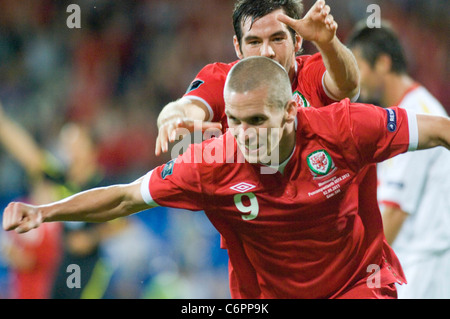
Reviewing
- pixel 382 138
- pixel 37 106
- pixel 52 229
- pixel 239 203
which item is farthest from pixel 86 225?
pixel 382 138

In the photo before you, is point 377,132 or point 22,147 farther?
point 22,147

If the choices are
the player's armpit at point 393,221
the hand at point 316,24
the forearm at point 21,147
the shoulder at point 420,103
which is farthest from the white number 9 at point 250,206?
the forearm at point 21,147

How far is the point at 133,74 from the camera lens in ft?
26.8

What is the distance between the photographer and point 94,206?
3.17 metres

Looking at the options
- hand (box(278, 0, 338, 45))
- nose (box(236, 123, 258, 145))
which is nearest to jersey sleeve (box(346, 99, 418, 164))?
hand (box(278, 0, 338, 45))

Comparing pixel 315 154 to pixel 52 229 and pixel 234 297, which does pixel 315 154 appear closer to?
pixel 234 297

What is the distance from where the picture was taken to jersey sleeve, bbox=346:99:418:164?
3.12 meters

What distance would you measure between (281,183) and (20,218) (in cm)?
124

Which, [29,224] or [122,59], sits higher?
[122,59]

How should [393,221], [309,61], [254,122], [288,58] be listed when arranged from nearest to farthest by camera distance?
[254,122]
[288,58]
[309,61]
[393,221]

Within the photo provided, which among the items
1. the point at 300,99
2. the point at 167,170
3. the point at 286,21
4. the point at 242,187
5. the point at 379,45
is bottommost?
the point at 242,187

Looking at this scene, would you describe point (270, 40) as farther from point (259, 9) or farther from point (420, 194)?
point (420, 194)

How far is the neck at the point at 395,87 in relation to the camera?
16.4 feet

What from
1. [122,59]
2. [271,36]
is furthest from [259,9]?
[122,59]
